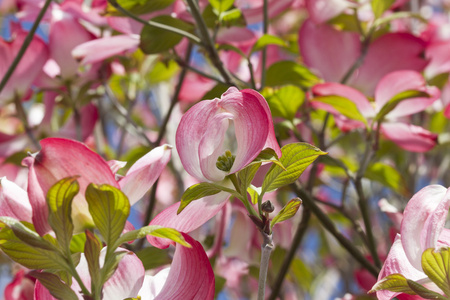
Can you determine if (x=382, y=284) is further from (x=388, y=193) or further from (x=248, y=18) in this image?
(x=388, y=193)

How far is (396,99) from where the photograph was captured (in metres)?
0.59

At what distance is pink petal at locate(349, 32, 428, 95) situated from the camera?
2.41ft

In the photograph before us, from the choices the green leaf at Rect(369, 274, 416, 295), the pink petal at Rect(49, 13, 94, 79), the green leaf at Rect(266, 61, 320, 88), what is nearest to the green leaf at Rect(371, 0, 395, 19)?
the green leaf at Rect(266, 61, 320, 88)

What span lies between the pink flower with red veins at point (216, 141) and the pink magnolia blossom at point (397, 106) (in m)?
0.26

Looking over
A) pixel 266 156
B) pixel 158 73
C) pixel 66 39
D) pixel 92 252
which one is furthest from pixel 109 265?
pixel 158 73

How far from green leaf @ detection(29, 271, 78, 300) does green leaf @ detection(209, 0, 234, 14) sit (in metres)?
0.37

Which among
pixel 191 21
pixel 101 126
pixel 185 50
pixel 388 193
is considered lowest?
pixel 388 193

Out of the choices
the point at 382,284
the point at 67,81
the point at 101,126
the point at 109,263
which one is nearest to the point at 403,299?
the point at 382,284

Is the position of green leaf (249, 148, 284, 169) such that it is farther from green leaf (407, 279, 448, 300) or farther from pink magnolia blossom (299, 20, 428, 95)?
pink magnolia blossom (299, 20, 428, 95)

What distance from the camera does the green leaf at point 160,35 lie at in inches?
24.1

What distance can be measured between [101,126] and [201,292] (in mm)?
808

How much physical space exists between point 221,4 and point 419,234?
35 cm

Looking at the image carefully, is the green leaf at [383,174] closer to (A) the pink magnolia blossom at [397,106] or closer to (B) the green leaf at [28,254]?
(A) the pink magnolia blossom at [397,106]

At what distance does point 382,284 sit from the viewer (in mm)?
343
